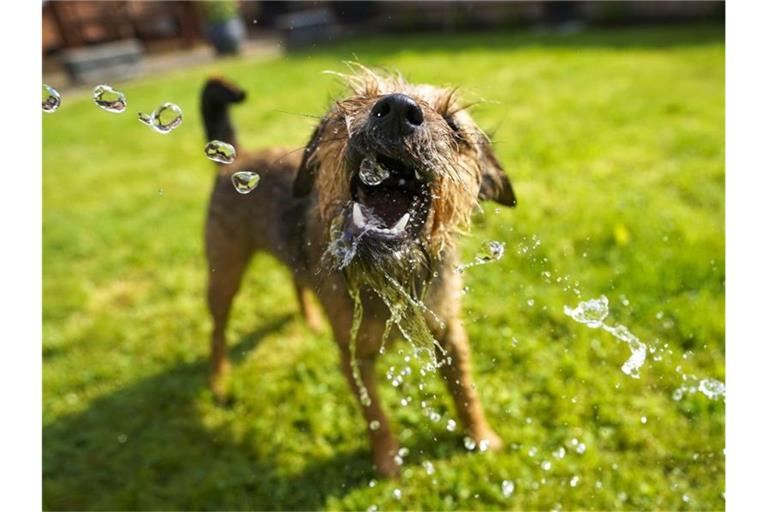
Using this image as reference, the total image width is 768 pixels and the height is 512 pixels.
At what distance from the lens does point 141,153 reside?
945cm

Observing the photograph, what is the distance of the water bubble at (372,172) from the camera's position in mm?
2188

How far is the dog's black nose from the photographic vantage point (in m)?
2.03

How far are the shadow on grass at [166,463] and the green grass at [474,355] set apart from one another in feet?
0.04

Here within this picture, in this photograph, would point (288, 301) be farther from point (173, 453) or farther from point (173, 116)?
point (173, 116)

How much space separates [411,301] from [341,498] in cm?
136

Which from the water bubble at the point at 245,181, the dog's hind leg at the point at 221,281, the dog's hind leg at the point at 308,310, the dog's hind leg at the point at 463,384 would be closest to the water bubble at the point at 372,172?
the dog's hind leg at the point at 463,384

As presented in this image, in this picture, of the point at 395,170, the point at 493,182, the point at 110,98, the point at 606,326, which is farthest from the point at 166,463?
the point at 606,326

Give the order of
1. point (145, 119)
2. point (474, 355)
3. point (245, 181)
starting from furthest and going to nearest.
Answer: point (474, 355), point (245, 181), point (145, 119)

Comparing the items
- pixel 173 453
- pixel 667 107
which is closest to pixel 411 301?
pixel 173 453

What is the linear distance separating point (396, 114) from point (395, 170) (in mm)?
286

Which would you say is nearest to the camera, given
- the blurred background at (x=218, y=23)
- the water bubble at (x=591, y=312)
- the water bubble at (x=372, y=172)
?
the water bubble at (x=372, y=172)

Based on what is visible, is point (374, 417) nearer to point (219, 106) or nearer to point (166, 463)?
point (166, 463)

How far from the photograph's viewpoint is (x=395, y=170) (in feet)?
7.41

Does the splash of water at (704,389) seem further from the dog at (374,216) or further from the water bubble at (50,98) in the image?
the water bubble at (50,98)
